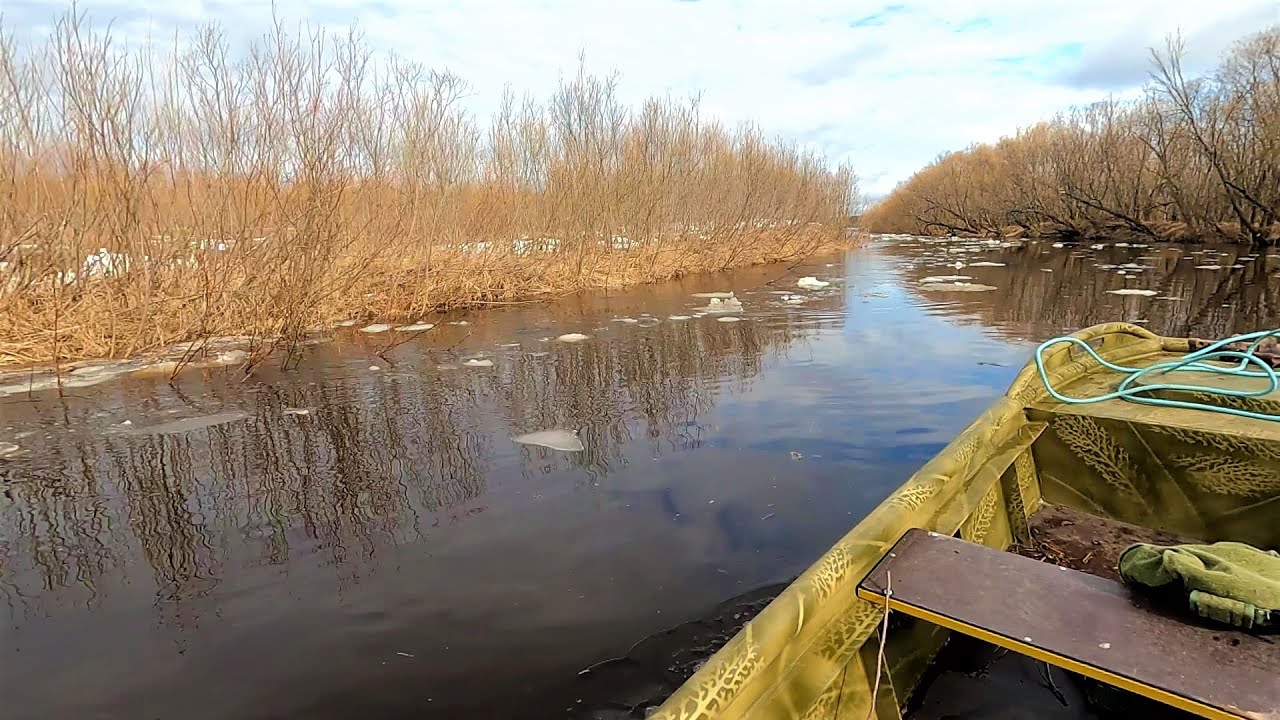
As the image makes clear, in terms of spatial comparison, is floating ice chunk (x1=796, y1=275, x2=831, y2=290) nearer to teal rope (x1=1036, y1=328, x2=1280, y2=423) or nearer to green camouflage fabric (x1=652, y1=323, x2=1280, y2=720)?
green camouflage fabric (x1=652, y1=323, x2=1280, y2=720)

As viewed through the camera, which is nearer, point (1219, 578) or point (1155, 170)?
point (1219, 578)

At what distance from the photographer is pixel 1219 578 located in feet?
4.72

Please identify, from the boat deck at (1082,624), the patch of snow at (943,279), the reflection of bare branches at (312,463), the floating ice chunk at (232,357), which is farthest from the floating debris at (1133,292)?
the floating ice chunk at (232,357)

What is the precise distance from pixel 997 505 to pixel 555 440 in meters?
2.48

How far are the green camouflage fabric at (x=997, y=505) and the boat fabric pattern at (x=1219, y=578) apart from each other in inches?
19.9

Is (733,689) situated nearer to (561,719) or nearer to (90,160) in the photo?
(561,719)

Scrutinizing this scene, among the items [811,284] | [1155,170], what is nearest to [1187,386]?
[811,284]

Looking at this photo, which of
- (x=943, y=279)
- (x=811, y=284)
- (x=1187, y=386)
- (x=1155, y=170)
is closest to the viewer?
(x=1187, y=386)

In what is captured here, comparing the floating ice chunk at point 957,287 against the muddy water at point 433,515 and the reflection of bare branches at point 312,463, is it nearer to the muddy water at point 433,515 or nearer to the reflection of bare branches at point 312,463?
the muddy water at point 433,515

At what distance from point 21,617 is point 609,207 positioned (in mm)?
12064

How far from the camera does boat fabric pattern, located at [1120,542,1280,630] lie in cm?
138

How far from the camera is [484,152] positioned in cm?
1164

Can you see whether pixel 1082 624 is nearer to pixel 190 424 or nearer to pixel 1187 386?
pixel 1187 386

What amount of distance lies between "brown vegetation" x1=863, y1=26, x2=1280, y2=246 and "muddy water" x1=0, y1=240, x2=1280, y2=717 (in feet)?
67.7
